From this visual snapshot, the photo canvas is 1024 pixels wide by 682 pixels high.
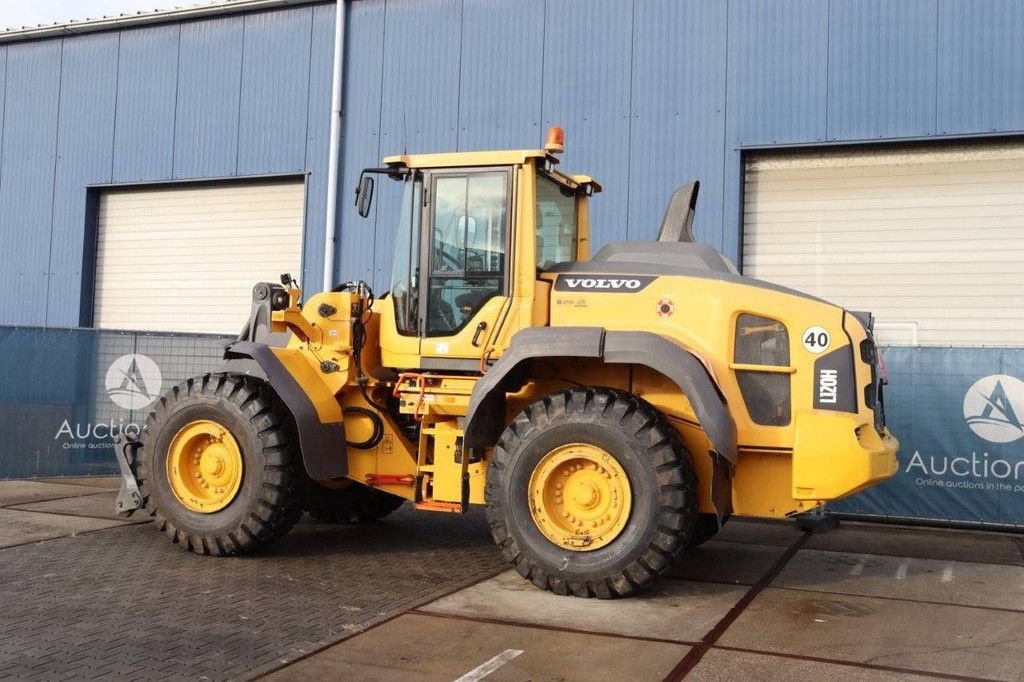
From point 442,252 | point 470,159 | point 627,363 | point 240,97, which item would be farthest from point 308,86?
point 627,363

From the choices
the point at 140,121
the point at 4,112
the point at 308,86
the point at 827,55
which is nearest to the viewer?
the point at 827,55

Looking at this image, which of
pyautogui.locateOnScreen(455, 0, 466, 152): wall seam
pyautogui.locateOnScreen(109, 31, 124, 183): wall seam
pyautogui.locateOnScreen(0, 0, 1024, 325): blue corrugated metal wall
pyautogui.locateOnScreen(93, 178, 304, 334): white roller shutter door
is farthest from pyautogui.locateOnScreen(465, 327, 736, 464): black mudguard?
pyautogui.locateOnScreen(109, 31, 124, 183): wall seam

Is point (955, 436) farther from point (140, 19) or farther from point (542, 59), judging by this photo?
point (140, 19)

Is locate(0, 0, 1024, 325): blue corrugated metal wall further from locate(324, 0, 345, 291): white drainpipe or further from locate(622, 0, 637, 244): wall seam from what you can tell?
locate(324, 0, 345, 291): white drainpipe

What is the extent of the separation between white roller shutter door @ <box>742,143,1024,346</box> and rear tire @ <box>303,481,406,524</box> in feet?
21.8

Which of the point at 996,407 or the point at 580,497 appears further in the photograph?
the point at 996,407

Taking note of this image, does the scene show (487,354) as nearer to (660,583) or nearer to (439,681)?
(660,583)

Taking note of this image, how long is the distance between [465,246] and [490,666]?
Answer: 3.43 metres

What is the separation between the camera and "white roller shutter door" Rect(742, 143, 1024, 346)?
12531 millimetres

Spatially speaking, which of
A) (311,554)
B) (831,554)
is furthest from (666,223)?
(311,554)

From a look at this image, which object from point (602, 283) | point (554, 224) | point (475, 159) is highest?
point (475, 159)

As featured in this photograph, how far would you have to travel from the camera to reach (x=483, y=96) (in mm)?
14516

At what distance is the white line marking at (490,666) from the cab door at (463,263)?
2.59 m

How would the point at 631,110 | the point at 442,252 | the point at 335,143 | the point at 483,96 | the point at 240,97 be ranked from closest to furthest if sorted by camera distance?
the point at 442,252, the point at 631,110, the point at 483,96, the point at 335,143, the point at 240,97
